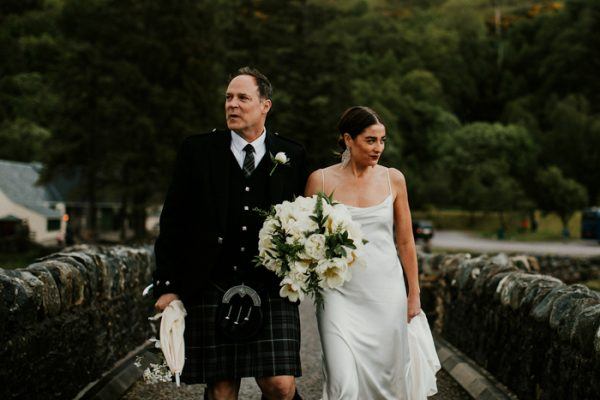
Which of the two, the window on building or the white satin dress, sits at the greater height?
the white satin dress

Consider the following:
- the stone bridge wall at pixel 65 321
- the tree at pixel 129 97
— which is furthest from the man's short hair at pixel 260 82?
the tree at pixel 129 97

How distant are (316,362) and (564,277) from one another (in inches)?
911

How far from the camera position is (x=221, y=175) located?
3.96 meters

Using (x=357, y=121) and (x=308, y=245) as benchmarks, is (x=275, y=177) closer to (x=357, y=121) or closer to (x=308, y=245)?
(x=308, y=245)

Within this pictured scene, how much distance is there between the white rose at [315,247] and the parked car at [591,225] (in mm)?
50426

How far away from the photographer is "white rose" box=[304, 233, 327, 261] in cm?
389

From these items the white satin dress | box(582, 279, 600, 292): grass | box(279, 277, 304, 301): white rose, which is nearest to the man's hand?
box(279, 277, 304, 301): white rose

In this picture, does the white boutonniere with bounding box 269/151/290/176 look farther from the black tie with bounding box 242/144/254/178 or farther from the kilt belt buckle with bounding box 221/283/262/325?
the kilt belt buckle with bounding box 221/283/262/325

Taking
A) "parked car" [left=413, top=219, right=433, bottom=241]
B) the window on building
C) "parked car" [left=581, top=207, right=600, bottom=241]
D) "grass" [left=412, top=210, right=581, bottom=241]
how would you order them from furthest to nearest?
the window on building < "grass" [left=412, top=210, right=581, bottom=241] < "parked car" [left=581, top=207, right=600, bottom=241] < "parked car" [left=413, top=219, right=433, bottom=241]

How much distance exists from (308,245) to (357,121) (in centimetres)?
102

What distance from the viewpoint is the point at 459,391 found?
284 inches

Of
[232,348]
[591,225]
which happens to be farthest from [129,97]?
[232,348]

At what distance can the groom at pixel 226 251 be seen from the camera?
153 inches

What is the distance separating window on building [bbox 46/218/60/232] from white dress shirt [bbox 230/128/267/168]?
57.0 metres
